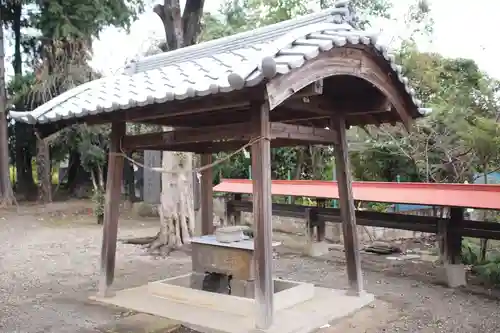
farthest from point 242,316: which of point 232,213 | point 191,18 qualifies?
point 191,18

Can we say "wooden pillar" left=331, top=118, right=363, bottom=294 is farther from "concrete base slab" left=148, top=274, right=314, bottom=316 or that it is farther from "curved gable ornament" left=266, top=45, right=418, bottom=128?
"curved gable ornament" left=266, top=45, right=418, bottom=128

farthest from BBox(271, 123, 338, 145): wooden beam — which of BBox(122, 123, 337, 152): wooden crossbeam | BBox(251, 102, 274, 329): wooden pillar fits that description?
BBox(251, 102, 274, 329): wooden pillar

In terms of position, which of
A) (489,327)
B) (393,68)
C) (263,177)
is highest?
(393,68)

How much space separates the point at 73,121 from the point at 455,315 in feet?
16.3

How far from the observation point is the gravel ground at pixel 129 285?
5.15 metres

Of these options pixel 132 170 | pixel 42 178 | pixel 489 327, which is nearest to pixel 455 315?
pixel 489 327

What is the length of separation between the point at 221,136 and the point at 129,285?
10.2ft

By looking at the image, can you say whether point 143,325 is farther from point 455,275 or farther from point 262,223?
point 455,275

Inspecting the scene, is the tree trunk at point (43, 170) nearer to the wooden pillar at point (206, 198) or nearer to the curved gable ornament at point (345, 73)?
the wooden pillar at point (206, 198)

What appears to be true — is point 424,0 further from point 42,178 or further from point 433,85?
point 42,178

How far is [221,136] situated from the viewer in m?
5.10

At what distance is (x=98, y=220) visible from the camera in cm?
1405

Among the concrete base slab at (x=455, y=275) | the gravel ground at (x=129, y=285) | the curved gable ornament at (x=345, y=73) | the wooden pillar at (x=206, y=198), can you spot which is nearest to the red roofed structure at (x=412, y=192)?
the concrete base slab at (x=455, y=275)

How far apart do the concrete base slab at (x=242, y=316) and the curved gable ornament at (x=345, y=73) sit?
7.16 ft
